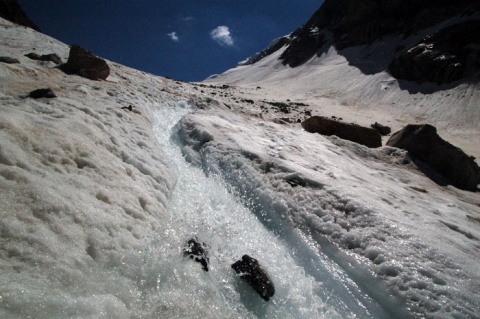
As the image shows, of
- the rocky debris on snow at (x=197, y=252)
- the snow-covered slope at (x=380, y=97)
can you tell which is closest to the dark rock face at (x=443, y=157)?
the snow-covered slope at (x=380, y=97)

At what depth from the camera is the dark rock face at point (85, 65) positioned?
35.1ft

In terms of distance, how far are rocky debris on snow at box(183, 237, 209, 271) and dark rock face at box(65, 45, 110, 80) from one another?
30.8 feet

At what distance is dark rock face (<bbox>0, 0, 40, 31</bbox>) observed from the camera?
3468cm

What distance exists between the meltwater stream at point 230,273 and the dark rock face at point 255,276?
0.25 feet

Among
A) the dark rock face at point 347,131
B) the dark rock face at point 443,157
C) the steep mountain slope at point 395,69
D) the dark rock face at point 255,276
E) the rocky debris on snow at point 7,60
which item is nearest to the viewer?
the dark rock face at point 255,276

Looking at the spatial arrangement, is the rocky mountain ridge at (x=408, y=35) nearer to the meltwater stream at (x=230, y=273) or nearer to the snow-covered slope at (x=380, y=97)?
the snow-covered slope at (x=380, y=97)

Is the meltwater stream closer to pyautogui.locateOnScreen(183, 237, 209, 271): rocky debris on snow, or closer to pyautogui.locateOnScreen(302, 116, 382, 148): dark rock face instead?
pyautogui.locateOnScreen(183, 237, 209, 271): rocky debris on snow

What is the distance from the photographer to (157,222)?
14.2 feet

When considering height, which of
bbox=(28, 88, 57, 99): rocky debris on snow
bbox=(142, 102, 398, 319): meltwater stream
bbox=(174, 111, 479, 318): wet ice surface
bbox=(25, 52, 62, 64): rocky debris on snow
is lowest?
bbox=(142, 102, 398, 319): meltwater stream

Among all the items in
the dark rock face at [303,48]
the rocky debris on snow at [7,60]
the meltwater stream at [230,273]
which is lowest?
the meltwater stream at [230,273]

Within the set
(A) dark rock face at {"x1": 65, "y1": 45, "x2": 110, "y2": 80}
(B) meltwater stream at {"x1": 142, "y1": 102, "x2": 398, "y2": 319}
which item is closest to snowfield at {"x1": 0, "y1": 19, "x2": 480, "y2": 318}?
(B) meltwater stream at {"x1": 142, "y1": 102, "x2": 398, "y2": 319}

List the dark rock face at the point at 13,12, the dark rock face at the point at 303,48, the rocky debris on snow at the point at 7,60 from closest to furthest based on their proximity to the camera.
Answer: the rocky debris on snow at the point at 7,60 < the dark rock face at the point at 13,12 < the dark rock face at the point at 303,48

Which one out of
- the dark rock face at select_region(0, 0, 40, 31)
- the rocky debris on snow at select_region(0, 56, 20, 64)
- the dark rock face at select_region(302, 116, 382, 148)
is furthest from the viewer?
the dark rock face at select_region(0, 0, 40, 31)

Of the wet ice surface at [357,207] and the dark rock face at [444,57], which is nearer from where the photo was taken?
the wet ice surface at [357,207]
